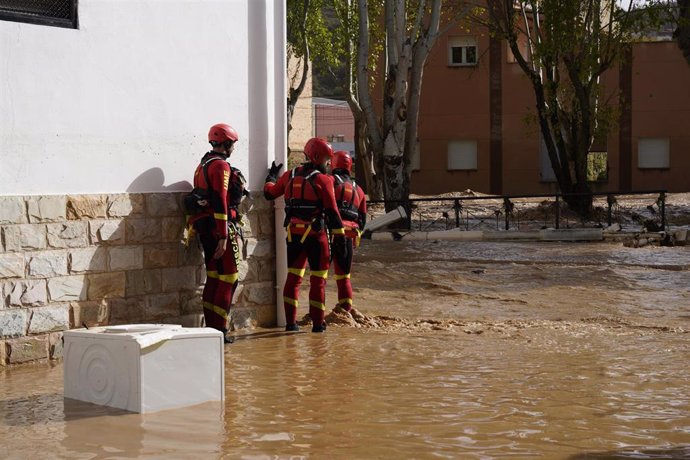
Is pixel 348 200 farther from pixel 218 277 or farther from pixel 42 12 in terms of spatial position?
pixel 42 12

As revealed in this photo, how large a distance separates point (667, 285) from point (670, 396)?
25.4ft

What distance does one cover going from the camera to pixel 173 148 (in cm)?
1099

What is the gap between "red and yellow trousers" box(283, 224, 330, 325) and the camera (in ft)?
38.1

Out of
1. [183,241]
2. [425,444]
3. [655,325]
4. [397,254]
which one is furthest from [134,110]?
[397,254]

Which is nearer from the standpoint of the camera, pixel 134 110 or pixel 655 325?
pixel 134 110

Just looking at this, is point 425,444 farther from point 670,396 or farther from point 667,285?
point 667,285

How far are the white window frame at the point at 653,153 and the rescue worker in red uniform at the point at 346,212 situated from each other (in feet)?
101

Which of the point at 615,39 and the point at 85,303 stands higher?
the point at 615,39

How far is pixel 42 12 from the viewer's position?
9.77 meters

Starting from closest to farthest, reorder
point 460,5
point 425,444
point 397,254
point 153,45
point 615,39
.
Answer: point 425,444
point 153,45
point 397,254
point 615,39
point 460,5

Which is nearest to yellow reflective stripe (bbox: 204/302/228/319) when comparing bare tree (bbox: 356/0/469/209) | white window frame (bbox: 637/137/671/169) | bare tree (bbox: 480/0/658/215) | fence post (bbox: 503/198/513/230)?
fence post (bbox: 503/198/513/230)

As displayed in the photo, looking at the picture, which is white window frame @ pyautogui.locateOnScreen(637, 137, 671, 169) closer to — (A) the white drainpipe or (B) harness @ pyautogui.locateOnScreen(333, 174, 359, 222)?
(B) harness @ pyautogui.locateOnScreen(333, 174, 359, 222)

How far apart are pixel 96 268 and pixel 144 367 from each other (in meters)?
2.66

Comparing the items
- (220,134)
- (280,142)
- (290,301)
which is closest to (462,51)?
(280,142)
